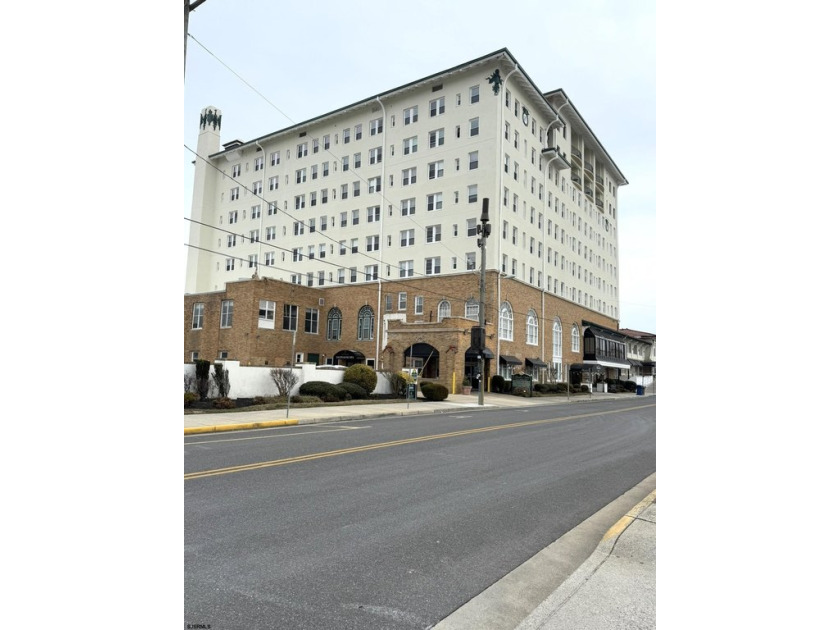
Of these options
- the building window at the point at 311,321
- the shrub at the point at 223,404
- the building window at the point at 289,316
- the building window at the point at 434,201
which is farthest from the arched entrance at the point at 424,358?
the shrub at the point at 223,404

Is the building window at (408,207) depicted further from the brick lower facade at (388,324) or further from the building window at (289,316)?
the building window at (289,316)

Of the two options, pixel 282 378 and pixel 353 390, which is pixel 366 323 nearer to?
pixel 353 390

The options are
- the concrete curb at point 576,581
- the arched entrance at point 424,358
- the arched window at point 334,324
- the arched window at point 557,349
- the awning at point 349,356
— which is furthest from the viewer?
the arched window at point 334,324

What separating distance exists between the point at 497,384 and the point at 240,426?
24.3m

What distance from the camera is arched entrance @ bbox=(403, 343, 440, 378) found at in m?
34.0

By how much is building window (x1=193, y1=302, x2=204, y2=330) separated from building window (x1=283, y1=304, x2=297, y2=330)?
22.8 feet

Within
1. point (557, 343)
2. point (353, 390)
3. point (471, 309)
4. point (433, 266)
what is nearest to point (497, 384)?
point (471, 309)

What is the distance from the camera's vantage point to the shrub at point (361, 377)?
85.7ft

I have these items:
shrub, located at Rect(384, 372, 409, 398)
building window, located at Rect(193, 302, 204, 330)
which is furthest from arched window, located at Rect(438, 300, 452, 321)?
building window, located at Rect(193, 302, 204, 330)

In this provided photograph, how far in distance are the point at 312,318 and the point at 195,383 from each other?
950 inches

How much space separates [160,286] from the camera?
2346mm

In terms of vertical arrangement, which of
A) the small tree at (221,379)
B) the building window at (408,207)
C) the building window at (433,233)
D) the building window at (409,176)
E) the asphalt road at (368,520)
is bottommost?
the asphalt road at (368,520)

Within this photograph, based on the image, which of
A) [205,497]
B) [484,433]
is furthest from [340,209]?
[205,497]

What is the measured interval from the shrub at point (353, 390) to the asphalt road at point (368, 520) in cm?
1294
